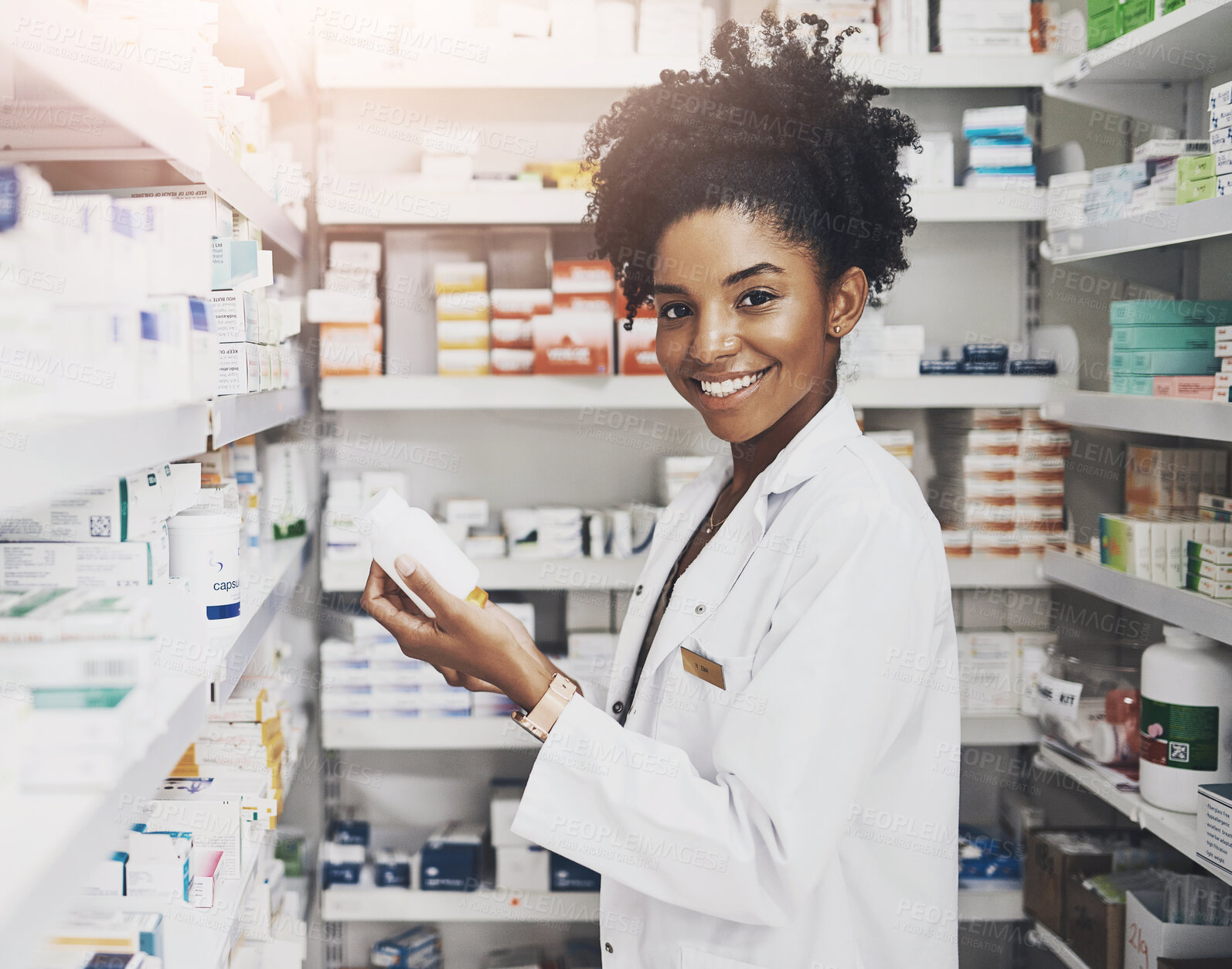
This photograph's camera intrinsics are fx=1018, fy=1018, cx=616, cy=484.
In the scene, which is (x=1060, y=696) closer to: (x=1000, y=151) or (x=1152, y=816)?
(x=1152, y=816)

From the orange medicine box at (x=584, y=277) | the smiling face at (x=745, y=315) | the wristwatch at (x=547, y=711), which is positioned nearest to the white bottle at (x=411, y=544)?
the wristwatch at (x=547, y=711)

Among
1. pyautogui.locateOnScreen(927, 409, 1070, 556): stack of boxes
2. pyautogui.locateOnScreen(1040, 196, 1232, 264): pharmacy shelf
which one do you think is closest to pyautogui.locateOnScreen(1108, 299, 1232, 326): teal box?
pyautogui.locateOnScreen(1040, 196, 1232, 264): pharmacy shelf

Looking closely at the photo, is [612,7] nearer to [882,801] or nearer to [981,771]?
[882,801]

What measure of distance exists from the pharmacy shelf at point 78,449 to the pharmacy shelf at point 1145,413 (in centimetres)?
171

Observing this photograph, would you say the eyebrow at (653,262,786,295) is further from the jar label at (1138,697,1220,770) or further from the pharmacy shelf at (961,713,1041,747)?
the pharmacy shelf at (961,713,1041,747)

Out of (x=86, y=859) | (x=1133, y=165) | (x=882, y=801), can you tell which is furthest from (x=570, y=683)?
(x=1133, y=165)

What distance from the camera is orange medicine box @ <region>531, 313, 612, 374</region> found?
2.49 m

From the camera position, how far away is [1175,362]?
214 cm

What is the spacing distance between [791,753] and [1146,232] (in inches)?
60.2

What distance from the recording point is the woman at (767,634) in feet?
4.01

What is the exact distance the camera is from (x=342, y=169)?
2.90m

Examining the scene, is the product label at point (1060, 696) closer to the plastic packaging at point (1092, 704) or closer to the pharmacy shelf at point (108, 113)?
the plastic packaging at point (1092, 704)

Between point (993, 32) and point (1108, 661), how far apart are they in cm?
167

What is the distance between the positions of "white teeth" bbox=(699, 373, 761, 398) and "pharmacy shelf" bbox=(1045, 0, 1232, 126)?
1.24 meters
